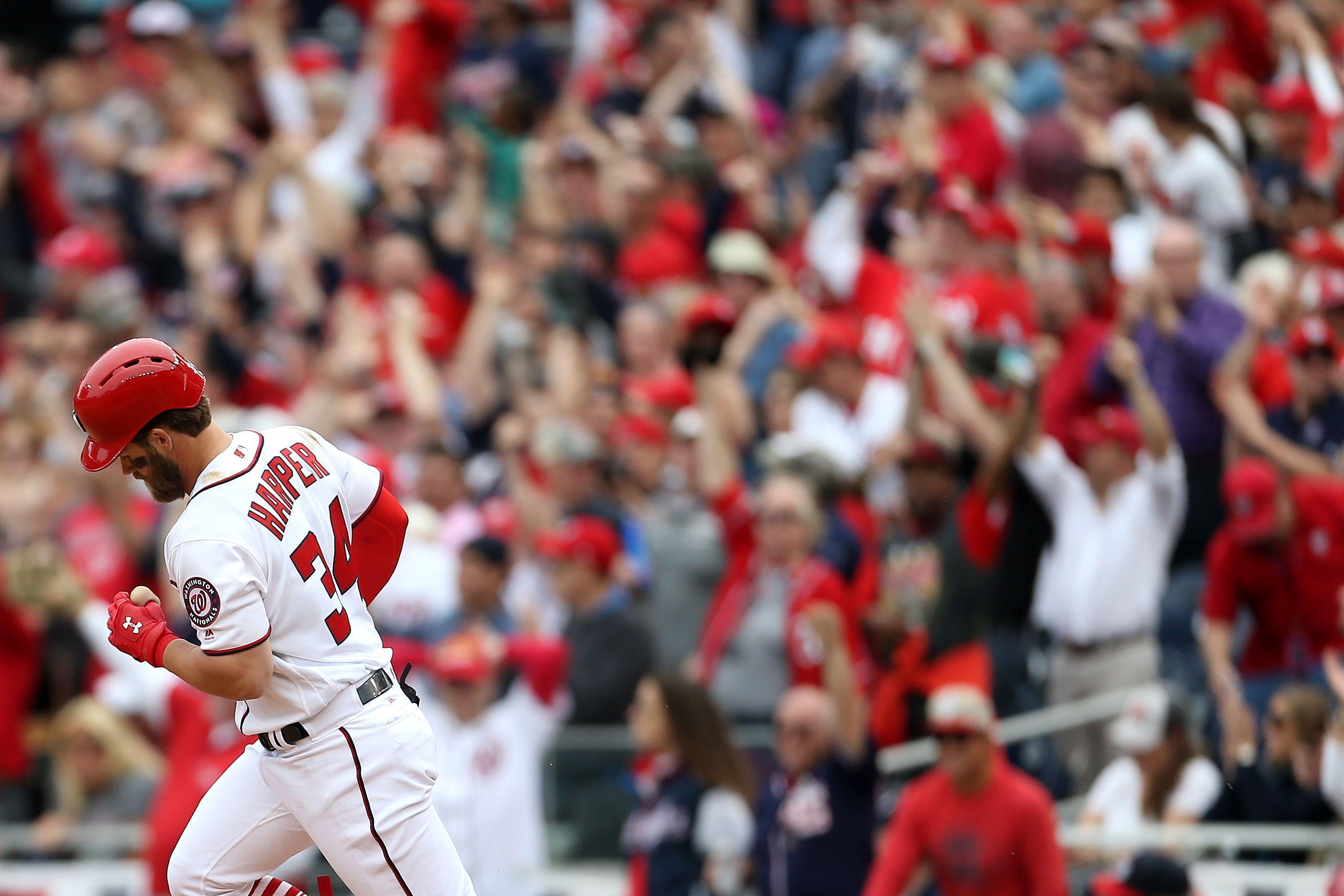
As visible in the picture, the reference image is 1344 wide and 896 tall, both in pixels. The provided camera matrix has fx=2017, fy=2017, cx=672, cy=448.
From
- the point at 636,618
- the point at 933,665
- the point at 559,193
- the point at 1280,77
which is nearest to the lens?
the point at 933,665

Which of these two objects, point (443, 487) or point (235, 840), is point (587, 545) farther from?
point (235, 840)

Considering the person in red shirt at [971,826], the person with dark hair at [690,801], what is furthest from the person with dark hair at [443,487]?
the person in red shirt at [971,826]

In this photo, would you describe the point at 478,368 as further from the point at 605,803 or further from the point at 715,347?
the point at 605,803

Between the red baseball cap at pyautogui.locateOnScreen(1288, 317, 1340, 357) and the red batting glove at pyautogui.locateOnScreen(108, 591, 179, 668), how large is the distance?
201 inches

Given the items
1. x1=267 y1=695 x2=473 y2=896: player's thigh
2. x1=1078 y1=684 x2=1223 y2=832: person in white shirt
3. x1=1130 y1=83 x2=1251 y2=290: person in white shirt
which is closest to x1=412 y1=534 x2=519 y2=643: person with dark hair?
x1=1078 y1=684 x2=1223 y2=832: person in white shirt

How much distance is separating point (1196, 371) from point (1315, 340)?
657 mm

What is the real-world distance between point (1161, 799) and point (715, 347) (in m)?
3.09

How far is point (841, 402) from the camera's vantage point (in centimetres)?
960

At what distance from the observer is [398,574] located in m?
9.01

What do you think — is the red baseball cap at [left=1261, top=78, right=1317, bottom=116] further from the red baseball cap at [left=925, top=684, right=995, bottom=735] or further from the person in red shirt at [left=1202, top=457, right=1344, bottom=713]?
the red baseball cap at [left=925, top=684, right=995, bottom=735]

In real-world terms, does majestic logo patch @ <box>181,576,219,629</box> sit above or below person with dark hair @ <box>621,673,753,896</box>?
above

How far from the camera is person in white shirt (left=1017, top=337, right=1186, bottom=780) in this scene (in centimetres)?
825

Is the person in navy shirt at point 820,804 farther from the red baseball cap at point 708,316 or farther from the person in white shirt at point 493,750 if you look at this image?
the red baseball cap at point 708,316

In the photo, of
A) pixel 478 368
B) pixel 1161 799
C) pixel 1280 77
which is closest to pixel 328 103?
pixel 478 368
